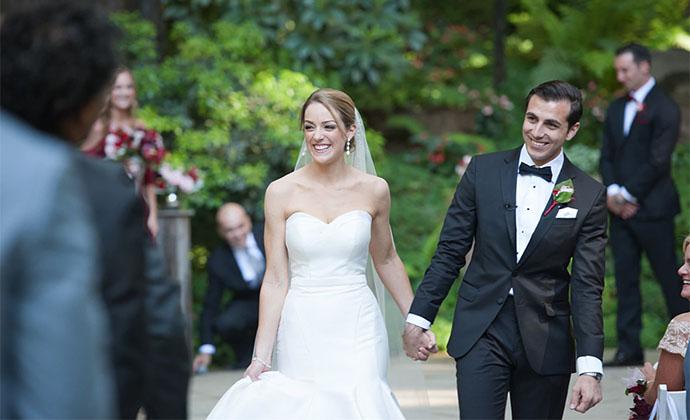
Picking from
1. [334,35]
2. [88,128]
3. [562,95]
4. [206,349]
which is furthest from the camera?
[334,35]

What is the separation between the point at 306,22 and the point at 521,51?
5148 mm

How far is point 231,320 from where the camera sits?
1106 cm

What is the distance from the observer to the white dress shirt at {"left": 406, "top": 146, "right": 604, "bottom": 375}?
538 centimetres

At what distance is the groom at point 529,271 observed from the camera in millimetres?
5344

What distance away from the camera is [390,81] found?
15367 mm

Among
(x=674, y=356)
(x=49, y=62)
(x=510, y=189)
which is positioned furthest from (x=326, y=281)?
(x=49, y=62)

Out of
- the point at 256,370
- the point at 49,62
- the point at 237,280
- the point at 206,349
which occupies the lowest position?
the point at 206,349

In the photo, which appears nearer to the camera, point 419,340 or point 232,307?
point 419,340

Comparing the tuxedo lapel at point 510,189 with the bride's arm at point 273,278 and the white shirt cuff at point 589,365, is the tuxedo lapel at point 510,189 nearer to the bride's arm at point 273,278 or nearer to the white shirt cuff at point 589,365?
the white shirt cuff at point 589,365

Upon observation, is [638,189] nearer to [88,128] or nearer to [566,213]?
[566,213]

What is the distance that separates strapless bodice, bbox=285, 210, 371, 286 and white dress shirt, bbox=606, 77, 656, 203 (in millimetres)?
3765

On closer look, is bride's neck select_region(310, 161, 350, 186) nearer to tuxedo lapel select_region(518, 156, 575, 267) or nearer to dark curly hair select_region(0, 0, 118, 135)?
tuxedo lapel select_region(518, 156, 575, 267)

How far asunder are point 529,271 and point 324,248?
45.5 inches

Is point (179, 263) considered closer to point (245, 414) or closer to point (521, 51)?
point (245, 414)
